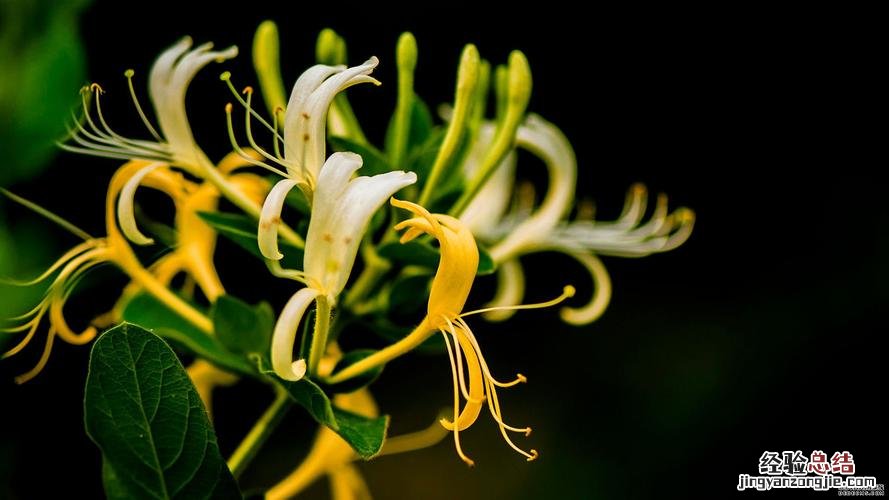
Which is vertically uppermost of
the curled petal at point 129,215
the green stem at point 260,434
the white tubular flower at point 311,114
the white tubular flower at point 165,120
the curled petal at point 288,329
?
the white tubular flower at point 165,120

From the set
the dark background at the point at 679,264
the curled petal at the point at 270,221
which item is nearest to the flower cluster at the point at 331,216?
the curled petal at the point at 270,221

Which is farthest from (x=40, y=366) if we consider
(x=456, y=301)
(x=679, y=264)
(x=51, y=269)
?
(x=679, y=264)

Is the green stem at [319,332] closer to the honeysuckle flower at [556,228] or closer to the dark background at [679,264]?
the honeysuckle flower at [556,228]

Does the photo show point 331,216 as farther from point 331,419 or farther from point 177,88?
point 177,88

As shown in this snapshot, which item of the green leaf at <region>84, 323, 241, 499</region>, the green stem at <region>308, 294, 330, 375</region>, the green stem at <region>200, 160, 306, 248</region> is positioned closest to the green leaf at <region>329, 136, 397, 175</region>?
the green stem at <region>200, 160, 306, 248</region>

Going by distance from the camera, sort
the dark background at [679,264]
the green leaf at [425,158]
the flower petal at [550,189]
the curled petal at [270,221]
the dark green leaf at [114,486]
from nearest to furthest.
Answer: the curled petal at [270,221] → the dark green leaf at [114,486] → the green leaf at [425,158] → the flower petal at [550,189] → the dark background at [679,264]
